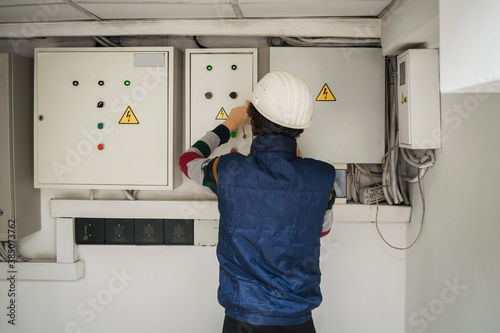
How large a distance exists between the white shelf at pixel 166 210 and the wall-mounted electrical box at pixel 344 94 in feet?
1.06

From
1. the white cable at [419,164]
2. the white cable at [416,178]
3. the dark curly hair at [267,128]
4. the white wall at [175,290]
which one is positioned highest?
the dark curly hair at [267,128]

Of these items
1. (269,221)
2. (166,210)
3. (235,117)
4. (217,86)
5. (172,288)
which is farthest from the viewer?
(172,288)

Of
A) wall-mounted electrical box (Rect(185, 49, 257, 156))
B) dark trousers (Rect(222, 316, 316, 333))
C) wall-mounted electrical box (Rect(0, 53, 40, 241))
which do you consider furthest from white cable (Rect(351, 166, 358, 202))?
wall-mounted electrical box (Rect(0, 53, 40, 241))

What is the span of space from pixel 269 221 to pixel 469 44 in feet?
2.75

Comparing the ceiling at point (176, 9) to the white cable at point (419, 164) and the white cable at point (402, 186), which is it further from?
the white cable at point (402, 186)

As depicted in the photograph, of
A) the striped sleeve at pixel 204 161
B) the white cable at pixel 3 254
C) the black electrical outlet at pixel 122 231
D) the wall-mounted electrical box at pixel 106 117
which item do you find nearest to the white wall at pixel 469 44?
the striped sleeve at pixel 204 161

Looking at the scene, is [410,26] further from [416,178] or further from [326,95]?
[416,178]

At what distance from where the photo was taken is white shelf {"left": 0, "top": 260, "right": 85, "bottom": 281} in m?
2.42

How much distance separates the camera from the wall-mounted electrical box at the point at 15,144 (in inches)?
83.7

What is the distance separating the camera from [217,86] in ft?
7.00

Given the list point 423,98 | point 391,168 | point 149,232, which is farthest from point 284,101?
point 149,232

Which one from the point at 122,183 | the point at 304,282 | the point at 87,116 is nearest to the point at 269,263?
the point at 304,282

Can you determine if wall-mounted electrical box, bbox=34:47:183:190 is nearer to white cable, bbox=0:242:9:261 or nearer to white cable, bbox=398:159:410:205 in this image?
white cable, bbox=0:242:9:261

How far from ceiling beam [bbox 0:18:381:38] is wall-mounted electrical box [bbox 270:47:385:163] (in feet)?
0.39
